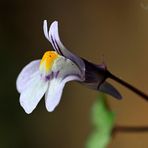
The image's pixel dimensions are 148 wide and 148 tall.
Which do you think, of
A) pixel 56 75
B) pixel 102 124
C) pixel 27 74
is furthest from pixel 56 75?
pixel 102 124

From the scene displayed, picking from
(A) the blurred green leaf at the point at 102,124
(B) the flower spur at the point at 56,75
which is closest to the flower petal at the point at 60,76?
(B) the flower spur at the point at 56,75

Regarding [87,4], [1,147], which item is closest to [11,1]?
[87,4]

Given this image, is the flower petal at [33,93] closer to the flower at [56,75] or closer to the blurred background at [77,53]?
the flower at [56,75]

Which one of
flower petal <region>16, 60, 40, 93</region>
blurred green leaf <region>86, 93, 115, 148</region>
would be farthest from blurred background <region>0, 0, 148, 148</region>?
flower petal <region>16, 60, 40, 93</region>

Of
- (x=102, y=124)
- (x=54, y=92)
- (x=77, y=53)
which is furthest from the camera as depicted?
(x=77, y=53)

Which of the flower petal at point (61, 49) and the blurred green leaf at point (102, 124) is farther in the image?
the blurred green leaf at point (102, 124)

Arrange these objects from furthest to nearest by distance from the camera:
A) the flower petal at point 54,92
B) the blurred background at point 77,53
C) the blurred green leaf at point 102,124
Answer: the blurred background at point 77,53, the blurred green leaf at point 102,124, the flower petal at point 54,92

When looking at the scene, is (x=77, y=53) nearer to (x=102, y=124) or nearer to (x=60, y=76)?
(x=102, y=124)

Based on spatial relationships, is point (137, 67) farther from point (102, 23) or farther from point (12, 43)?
point (12, 43)
